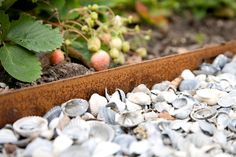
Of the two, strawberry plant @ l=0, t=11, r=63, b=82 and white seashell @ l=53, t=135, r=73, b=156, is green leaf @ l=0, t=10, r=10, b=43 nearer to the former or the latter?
strawberry plant @ l=0, t=11, r=63, b=82

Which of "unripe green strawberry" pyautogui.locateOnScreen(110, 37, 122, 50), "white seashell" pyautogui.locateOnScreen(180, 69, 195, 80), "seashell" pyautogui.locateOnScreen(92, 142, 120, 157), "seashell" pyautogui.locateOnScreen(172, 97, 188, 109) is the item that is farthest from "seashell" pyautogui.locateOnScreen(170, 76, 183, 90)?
"seashell" pyautogui.locateOnScreen(92, 142, 120, 157)

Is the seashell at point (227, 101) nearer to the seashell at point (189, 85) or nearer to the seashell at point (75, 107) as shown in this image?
the seashell at point (189, 85)

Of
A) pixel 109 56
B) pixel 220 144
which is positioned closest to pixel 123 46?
pixel 109 56

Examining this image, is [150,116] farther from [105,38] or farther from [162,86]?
[105,38]

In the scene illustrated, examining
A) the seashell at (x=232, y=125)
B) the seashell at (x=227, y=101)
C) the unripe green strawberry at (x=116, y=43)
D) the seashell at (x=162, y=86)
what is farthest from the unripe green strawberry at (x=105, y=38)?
the seashell at (x=232, y=125)

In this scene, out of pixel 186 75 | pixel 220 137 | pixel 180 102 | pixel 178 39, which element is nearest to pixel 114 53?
pixel 186 75

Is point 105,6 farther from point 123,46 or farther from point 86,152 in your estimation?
point 86,152
